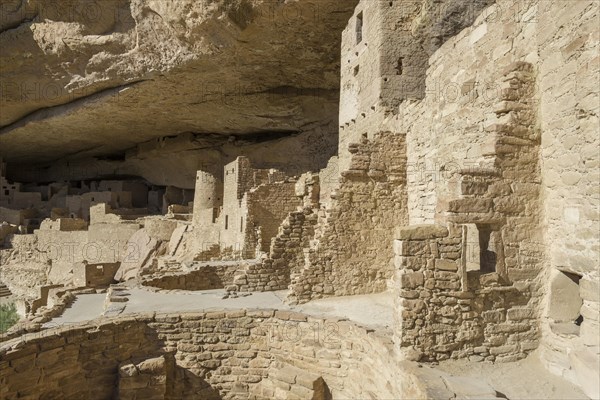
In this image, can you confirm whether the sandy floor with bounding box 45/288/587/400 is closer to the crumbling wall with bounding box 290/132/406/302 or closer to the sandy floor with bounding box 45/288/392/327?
the sandy floor with bounding box 45/288/392/327

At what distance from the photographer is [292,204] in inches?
551

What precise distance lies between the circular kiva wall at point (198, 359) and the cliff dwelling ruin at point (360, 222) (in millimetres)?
30

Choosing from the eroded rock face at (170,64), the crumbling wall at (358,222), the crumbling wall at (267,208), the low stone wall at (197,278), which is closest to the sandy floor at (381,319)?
the crumbling wall at (358,222)

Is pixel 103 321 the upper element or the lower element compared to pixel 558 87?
lower

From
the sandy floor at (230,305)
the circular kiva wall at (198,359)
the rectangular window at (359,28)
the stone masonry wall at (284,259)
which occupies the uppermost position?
the rectangular window at (359,28)

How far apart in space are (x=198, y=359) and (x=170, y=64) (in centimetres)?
1158

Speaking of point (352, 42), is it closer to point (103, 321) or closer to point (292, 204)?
point (292, 204)

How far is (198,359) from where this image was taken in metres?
7.22

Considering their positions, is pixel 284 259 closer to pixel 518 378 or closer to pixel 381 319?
pixel 381 319

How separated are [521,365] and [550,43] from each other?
349cm

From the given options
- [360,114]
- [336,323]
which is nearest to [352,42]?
[360,114]

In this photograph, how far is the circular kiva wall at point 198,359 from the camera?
6020 mm

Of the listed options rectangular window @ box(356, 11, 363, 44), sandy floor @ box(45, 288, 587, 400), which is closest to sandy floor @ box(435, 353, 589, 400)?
sandy floor @ box(45, 288, 587, 400)

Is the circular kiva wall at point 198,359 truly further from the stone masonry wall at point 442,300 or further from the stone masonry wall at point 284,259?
the stone masonry wall at point 284,259
